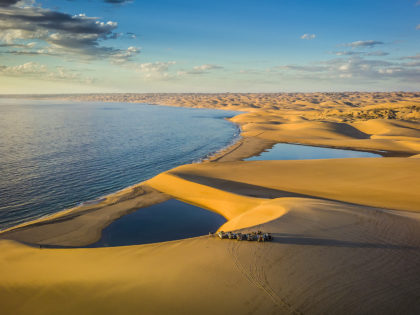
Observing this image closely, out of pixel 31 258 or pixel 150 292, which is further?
pixel 31 258

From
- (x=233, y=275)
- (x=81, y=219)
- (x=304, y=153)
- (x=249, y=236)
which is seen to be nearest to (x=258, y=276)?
(x=233, y=275)

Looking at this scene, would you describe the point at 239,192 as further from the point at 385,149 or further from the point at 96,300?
the point at 385,149

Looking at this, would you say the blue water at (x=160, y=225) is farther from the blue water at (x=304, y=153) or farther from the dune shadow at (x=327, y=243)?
the blue water at (x=304, y=153)

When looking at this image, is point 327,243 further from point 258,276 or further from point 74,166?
point 74,166

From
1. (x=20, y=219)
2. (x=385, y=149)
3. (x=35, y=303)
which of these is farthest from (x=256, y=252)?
(x=385, y=149)

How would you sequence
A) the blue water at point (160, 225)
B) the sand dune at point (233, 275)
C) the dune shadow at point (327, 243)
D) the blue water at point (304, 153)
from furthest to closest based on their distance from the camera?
the blue water at point (304, 153) < the blue water at point (160, 225) < the dune shadow at point (327, 243) < the sand dune at point (233, 275)

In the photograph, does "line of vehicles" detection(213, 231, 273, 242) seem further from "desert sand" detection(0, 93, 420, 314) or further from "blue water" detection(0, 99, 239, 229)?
"blue water" detection(0, 99, 239, 229)

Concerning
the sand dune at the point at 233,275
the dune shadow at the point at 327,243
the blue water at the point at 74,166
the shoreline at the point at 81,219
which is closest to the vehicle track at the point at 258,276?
the sand dune at the point at 233,275
